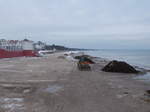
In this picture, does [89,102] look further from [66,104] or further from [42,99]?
[42,99]

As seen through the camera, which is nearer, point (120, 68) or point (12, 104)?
point (12, 104)

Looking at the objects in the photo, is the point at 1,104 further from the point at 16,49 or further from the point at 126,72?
the point at 16,49

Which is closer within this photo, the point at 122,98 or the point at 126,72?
the point at 122,98

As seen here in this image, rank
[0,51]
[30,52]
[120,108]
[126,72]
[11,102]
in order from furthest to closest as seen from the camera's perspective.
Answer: [30,52], [0,51], [126,72], [11,102], [120,108]

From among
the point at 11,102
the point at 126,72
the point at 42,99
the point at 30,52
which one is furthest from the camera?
the point at 30,52

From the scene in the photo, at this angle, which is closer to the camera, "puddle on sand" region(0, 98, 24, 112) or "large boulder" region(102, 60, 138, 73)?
"puddle on sand" region(0, 98, 24, 112)

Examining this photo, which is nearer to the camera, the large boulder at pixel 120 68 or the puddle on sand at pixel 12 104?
the puddle on sand at pixel 12 104

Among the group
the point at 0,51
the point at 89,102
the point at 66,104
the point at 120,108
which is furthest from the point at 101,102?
the point at 0,51

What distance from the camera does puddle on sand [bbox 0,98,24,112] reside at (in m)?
6.10

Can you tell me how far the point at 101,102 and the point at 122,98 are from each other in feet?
3.90

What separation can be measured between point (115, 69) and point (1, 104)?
14.4 meters

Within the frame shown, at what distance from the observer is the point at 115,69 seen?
63.1ft

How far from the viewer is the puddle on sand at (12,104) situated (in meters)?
6.10

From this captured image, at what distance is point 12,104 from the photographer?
6559 millimetres
